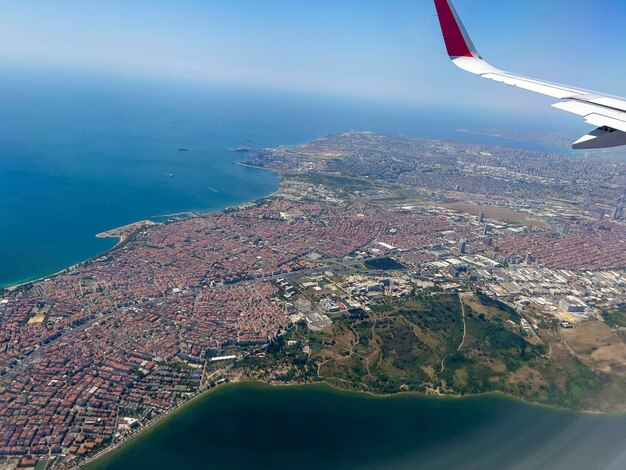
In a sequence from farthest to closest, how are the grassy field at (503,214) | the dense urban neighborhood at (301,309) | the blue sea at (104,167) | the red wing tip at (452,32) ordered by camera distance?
the grassy field at (503,214), the blue sea at (104,167), the dense urban neighborhood at (301,309), the red wing tip at (452,32)

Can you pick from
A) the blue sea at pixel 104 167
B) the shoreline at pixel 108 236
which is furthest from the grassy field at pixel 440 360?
the blue sea at pixel 104 167

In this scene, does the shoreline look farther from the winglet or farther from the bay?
the winglet

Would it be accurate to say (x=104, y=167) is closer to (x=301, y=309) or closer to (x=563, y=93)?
(x=301, y=309)

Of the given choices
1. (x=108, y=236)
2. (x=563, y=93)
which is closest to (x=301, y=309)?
(x=563, y=93)

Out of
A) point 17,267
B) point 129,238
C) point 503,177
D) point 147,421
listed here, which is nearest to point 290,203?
point 129,238

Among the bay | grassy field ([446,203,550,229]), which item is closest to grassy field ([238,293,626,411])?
the bay

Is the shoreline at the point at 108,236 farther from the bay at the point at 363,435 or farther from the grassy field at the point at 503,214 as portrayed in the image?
the grassy field at the point at 503,214

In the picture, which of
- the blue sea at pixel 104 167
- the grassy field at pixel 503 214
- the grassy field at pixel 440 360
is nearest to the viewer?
the grassy field at pixel 440 360
